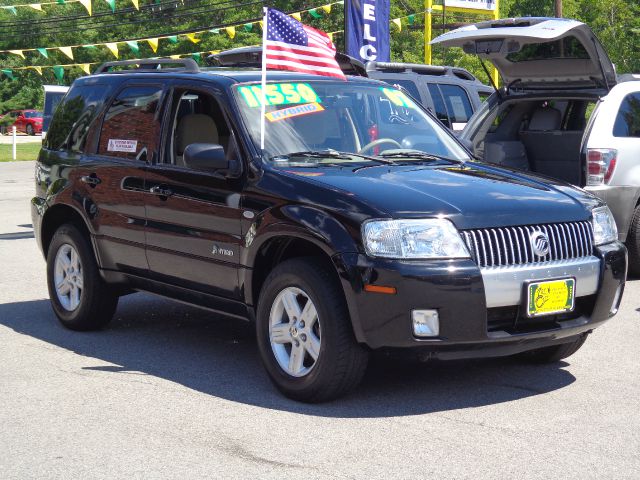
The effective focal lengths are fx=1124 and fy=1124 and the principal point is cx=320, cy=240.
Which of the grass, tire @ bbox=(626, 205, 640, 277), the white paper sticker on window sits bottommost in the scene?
the grass

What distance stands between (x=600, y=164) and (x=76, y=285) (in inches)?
184

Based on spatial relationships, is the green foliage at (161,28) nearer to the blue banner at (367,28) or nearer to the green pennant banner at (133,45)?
the green pennant banner at (133,45)

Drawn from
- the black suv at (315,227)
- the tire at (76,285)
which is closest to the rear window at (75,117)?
the black suv at (315,227)

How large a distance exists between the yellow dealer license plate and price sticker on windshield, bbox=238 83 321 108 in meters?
1.96

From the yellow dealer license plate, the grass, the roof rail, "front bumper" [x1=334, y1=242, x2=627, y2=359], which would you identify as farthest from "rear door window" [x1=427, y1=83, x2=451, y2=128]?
the grass

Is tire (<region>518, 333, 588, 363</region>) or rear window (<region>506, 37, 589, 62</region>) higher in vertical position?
rear window (<region>506, 37, 589, 62</region>)

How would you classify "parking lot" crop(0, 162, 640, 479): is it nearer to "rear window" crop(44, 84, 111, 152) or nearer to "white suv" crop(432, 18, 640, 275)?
"rear window" crop(44, 84, 111, 152)

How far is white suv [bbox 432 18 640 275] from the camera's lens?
9.78 m

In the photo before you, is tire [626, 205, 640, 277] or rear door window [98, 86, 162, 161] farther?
tire [626, 205, 640, 277]

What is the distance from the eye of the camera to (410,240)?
5496 mm

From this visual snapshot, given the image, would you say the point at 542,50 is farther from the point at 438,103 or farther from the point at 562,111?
the point at 438,103

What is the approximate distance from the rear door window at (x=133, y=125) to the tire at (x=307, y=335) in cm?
165

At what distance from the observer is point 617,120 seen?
10016 mm

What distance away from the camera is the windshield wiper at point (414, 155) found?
22.1 feet
